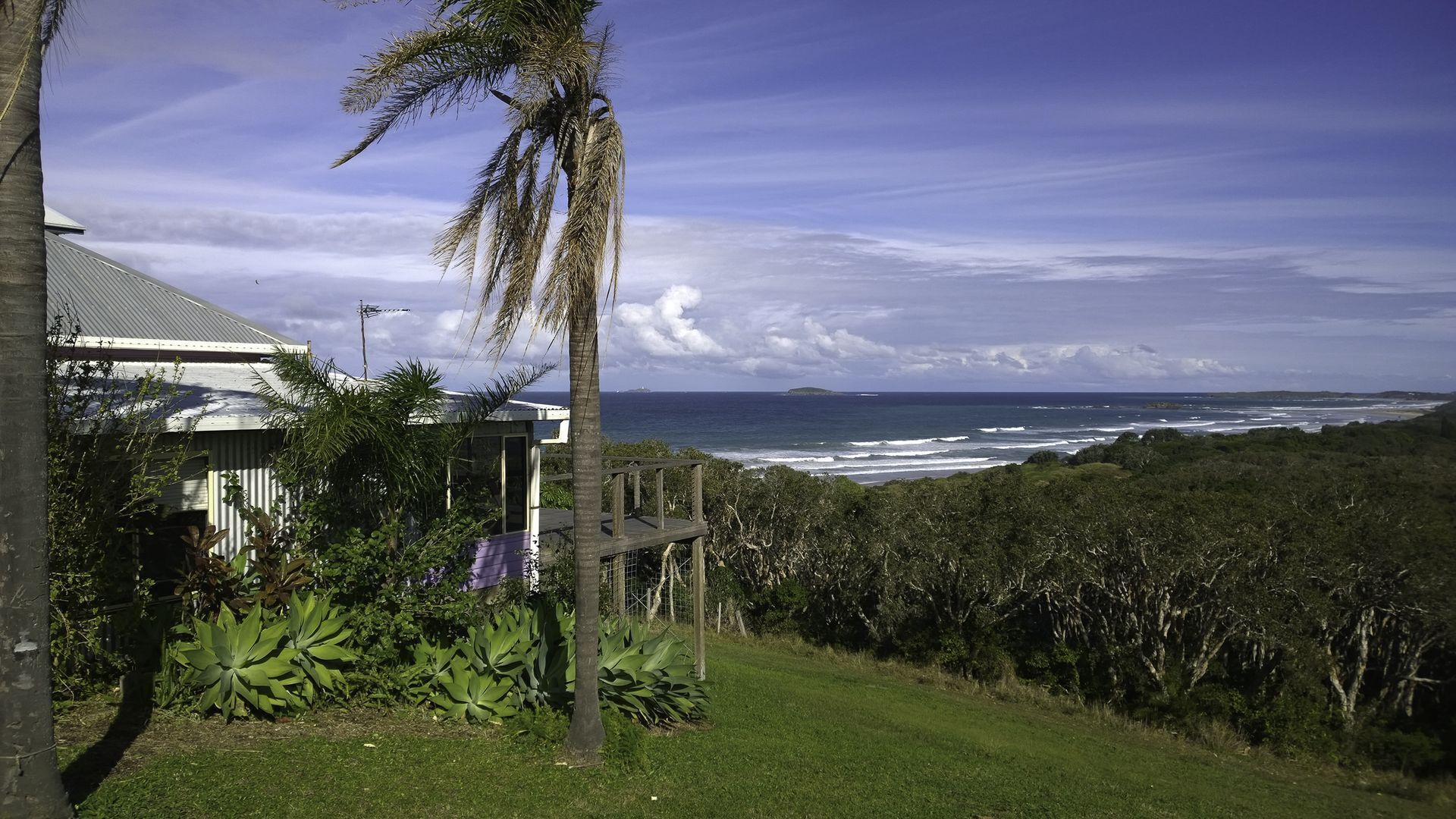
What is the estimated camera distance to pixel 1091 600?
743 inches

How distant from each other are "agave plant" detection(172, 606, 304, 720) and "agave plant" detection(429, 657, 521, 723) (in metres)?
1.24

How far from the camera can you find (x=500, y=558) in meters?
11.8

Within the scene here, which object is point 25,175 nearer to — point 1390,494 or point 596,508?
point 596,508

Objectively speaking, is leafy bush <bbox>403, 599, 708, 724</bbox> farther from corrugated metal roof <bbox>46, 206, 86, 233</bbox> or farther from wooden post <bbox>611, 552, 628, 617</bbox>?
corrugated metal roof <bbox>46, 206, 86, 233</bbox>

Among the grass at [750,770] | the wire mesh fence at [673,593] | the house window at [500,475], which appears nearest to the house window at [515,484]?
the house window at [500,475]

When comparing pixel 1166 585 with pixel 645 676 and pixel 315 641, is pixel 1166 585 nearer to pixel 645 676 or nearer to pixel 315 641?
pixel 645 676

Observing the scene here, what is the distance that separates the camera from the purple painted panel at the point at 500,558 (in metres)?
11.4

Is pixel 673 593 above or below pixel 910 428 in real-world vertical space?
below

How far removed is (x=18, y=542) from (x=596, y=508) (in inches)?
137

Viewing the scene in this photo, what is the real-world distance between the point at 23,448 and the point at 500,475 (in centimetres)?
746

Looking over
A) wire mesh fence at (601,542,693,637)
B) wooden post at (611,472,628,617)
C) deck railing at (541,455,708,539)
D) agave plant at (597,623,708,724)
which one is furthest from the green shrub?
wire mesh fence at (601,542,693,637)

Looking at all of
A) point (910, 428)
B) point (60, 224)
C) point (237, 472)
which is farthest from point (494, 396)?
point (910, 428)

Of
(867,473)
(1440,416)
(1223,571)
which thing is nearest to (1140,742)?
(1223,571)

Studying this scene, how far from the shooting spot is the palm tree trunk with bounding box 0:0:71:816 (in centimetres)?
418
